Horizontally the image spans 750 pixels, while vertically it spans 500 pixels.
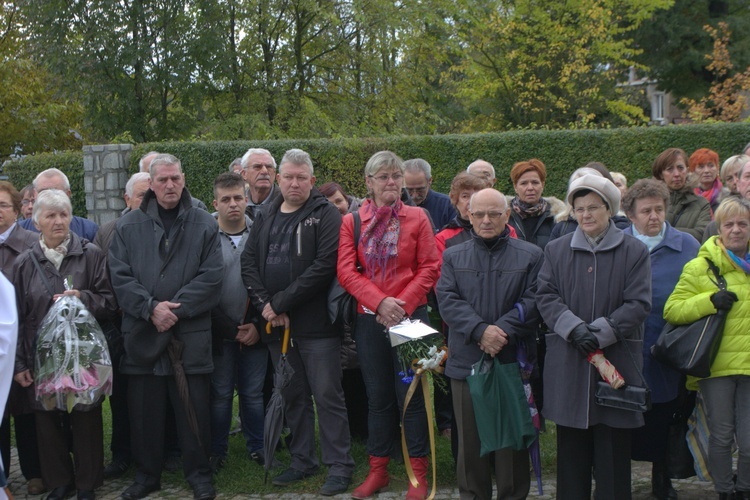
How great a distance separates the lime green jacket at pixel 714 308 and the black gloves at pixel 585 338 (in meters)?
0.73

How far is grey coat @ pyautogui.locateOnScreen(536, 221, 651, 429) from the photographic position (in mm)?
4391

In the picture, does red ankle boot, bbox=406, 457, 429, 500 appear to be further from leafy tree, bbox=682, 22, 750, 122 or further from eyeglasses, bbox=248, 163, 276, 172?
leafy tree, bbox=682, 22, 750, 122

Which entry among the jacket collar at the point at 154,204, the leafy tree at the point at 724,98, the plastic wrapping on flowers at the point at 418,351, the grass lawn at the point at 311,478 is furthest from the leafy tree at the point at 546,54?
the plastic wrapping on flowers at the point at 418,351

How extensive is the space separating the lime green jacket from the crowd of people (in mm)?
12

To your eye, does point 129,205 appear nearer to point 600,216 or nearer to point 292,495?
point 292,495

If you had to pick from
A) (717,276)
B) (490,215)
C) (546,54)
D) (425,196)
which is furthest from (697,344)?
(546,54)

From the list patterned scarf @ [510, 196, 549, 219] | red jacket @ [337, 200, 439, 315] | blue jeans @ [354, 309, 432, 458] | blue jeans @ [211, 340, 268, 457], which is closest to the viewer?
red jacket @ [337, 200, 439, 315]

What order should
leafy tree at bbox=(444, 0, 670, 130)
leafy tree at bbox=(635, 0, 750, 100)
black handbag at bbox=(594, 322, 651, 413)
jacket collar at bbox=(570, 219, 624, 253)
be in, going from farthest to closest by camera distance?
1. leafy tree at bbox=(635, 0, 750, 100)
2. leafy tree at bbox=(444, 0, 670, 130)
3. jacket collar at bbox=(570, 219, 624, 253)
4. black handbag at bbox=(594, 322, 651, 413)

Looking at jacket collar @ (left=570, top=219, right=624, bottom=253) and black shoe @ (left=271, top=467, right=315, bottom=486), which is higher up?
jacket collar @ (left=570, top=219, right=624, bottom=253)

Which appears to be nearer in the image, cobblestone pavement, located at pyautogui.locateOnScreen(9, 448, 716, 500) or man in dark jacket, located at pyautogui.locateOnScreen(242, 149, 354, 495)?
cobblestone pavement, located at pyautogui.locateOnScreen(9, 448, 716, 500)

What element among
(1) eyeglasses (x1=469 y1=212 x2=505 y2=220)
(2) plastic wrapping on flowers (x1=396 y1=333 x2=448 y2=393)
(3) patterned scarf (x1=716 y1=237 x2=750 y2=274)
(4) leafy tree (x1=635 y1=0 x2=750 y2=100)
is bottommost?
(2) plastic wrapping on flowers (x1=396 y1=333 x2=448 y2=393)

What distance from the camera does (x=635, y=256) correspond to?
4457mm

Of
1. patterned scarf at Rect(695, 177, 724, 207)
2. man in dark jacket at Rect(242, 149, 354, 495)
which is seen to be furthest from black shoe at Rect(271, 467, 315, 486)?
patterned scarf at Rect(695, 177, 724, 207)

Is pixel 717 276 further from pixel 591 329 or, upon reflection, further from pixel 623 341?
pixel 591 329
